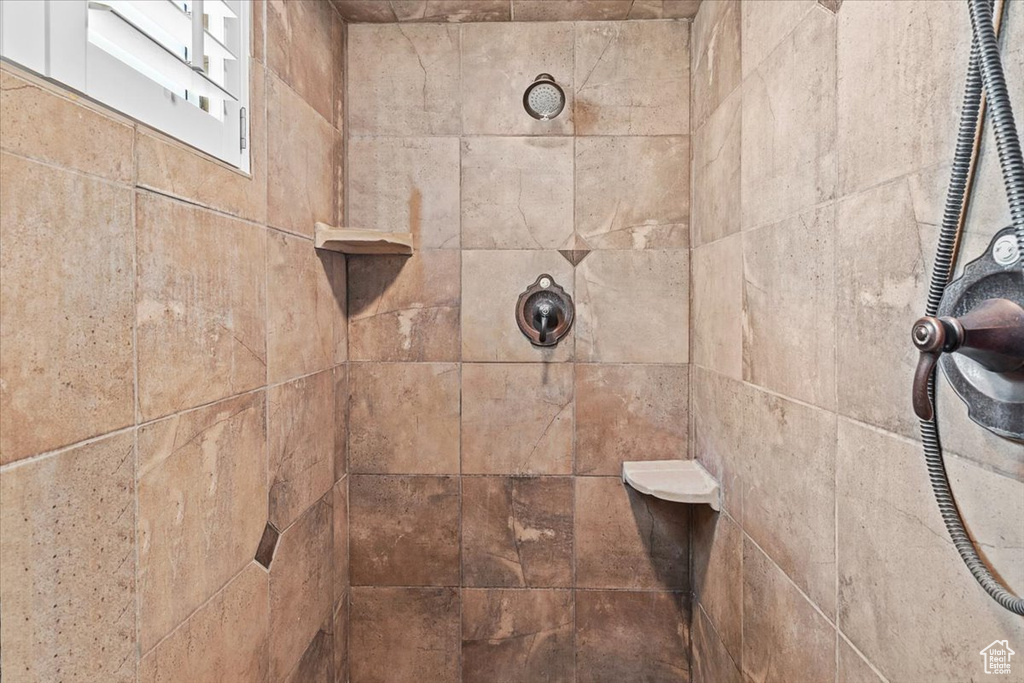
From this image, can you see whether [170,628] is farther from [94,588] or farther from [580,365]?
[580,365]

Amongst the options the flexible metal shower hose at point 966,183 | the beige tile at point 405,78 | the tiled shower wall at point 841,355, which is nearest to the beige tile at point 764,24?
the tiled shower wall at point 841,355

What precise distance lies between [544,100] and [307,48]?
2.39 feet

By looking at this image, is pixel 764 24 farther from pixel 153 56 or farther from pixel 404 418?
pixel 404 418

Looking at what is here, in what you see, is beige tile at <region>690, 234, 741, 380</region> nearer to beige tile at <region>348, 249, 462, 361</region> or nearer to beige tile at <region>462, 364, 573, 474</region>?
beige tile at <region>462, 364, 573, 474</region>

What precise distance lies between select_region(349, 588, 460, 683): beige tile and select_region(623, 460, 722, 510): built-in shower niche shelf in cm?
75

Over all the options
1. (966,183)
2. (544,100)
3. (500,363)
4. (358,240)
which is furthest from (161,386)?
(544,100)

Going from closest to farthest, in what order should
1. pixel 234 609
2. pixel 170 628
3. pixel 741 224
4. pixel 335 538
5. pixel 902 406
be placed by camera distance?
pixel 902 406 → pixel 170 628 → pixel 234 609 → pixel 741 224 → pixel 335 538

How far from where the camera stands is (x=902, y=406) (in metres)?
0.70

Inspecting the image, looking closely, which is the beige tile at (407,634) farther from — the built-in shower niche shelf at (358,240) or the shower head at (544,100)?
the shower head at (544,100)

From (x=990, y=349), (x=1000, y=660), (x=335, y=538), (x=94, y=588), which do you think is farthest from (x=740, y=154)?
(x=335, y=538)

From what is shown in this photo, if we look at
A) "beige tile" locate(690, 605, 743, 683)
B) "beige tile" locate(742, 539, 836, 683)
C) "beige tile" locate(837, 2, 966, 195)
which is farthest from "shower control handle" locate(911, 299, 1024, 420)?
"beige tile" locate(690, 605, 743, 683)

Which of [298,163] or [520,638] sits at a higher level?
[298,163]

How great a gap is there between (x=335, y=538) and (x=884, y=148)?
1.72 m

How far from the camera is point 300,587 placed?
4.66 feet
